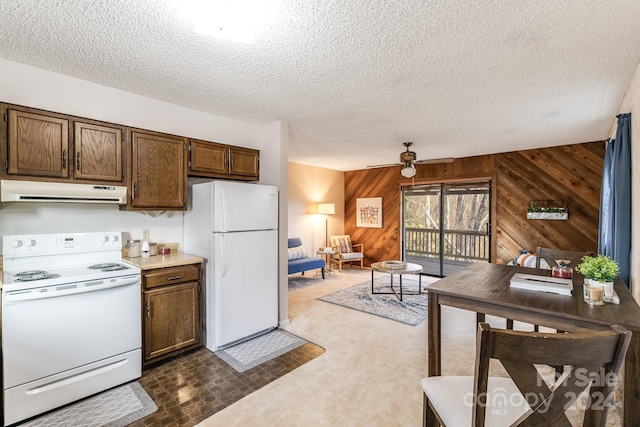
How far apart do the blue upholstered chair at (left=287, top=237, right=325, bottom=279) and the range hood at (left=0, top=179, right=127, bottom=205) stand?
3.15 metres

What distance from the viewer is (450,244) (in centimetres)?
644

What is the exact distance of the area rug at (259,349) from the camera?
2711 millimetres

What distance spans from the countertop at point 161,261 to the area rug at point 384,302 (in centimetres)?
234

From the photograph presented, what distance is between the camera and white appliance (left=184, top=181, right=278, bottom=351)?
2.90 m

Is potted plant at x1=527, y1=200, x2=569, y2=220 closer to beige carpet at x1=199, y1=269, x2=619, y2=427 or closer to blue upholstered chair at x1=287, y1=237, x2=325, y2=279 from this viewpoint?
beige carpet at x1=199, y1=269, x2=619, y2=427

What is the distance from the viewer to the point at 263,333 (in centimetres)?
333

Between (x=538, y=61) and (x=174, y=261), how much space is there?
338cm

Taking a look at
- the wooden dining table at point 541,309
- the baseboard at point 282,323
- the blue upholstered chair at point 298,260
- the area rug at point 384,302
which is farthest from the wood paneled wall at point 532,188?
the baseboard at point 282,323

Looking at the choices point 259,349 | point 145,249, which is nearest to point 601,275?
point 259,349

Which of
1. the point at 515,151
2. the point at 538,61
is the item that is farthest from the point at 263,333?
the point at 515,151

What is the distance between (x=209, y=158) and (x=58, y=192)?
133cm

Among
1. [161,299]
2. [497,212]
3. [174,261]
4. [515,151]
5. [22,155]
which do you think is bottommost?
[161,299]

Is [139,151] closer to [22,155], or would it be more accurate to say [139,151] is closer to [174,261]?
[22,155]

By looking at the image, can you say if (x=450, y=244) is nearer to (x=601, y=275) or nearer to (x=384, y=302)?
(x=384, y=302)
